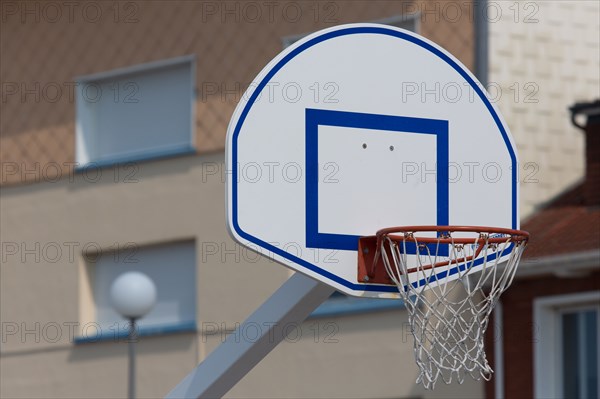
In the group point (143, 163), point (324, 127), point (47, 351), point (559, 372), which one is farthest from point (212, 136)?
point (324, 127)

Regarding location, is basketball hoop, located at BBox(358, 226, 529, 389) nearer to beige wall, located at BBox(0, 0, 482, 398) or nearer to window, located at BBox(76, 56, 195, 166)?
beige wall, located at BBox(0, 0, 482, 398)

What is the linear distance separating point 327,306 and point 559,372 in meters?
2.95

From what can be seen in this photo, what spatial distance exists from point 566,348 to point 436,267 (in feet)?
24.2

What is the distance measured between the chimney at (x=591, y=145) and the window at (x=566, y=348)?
1.20m

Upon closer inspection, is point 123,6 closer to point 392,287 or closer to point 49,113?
point 49,113

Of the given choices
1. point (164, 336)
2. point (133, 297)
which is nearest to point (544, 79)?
point (133, 297)

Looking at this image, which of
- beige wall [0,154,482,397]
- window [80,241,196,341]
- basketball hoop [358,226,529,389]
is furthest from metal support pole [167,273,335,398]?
window [80,241,196,341]

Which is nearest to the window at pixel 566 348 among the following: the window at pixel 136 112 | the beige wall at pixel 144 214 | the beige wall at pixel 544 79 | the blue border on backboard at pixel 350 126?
the beige wall at pixel 144 214

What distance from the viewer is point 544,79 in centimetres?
1766

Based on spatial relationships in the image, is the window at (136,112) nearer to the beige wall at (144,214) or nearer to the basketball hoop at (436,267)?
the beige wall at (144,214)

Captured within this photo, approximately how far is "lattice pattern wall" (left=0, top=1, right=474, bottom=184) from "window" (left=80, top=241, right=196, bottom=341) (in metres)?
1.39

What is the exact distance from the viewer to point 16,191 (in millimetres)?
20562

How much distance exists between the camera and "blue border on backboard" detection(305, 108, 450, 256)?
9180 mm

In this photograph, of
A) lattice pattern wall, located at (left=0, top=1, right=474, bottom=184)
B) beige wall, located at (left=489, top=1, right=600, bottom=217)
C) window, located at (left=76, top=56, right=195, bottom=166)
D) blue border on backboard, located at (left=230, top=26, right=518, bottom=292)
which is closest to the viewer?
blue border on backboard, located at (left=230, top=26, right=518, bottom=292)
